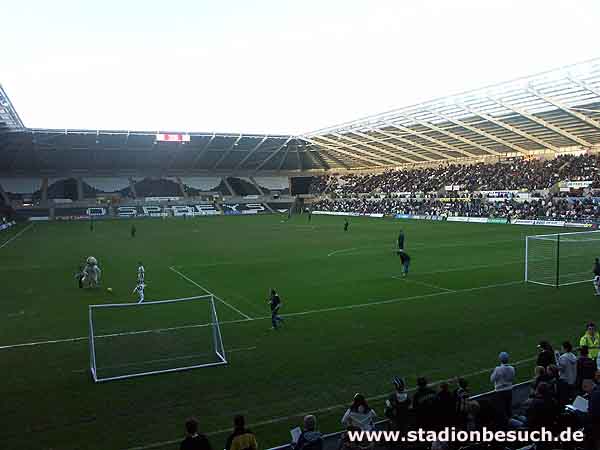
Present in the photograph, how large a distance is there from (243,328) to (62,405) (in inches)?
226

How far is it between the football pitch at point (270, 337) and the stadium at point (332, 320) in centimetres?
6

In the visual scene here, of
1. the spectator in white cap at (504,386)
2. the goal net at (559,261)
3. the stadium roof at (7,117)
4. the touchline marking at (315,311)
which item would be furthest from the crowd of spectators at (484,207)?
the stadium roof at (7,117)

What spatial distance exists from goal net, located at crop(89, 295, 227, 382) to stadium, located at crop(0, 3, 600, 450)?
7cm

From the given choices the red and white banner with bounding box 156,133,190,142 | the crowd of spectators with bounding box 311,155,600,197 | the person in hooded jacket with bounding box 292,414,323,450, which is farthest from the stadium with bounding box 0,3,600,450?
the red and white banner with bounding box 156,133,190,142

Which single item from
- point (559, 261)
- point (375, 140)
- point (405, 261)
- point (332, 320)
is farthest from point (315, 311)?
point (375, 140)

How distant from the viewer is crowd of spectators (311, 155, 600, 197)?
182ft

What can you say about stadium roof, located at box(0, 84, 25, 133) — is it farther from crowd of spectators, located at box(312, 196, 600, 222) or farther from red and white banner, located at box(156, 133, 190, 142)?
crowd of spectators, located at box(312, 196, 600, 222)

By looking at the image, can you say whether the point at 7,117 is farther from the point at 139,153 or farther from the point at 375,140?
the point at 375,140

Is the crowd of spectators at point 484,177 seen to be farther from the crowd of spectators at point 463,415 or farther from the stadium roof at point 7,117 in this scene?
the stadium roof at point 7,117

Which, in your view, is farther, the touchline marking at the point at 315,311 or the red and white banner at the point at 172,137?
the red and white banner at the point at 172,137

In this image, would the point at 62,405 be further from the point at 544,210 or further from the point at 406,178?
the point at 406,178

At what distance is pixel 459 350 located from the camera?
11.6m

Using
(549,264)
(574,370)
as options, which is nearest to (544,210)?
(549,264)

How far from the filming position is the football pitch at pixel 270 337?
8.48m
